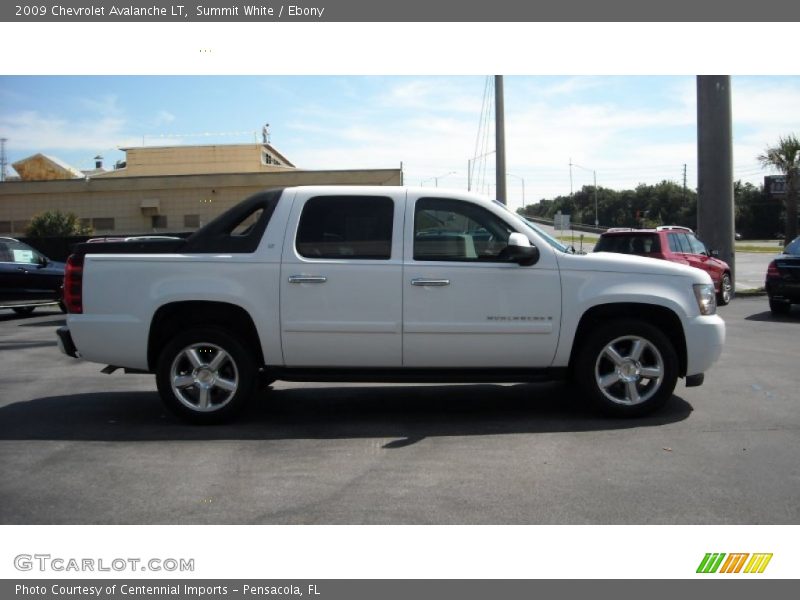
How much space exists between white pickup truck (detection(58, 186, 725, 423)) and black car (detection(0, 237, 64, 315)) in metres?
10.9

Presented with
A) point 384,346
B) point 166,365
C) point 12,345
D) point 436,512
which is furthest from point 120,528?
point 12,345

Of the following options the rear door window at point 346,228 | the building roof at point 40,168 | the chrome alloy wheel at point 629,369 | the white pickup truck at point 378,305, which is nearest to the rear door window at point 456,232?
the white pickup truck at point 378,305

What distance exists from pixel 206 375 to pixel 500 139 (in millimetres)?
18348

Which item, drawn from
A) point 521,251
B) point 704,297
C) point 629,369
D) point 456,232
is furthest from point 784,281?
point 456,232

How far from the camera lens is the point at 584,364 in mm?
6398

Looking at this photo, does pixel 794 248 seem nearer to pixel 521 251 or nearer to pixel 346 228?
pixel 521 251

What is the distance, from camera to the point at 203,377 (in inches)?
252

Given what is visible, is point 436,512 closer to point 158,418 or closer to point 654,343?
point 654,343

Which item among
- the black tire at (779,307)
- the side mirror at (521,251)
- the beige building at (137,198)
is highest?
the beige building at (137,198)

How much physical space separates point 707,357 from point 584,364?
1.04 meters

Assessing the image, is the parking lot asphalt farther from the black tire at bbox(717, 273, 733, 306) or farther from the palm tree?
the palm tree

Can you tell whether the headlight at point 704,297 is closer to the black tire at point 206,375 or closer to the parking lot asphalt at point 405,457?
the parking lot asphalt at point 405,457

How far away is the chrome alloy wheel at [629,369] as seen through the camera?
252 inches

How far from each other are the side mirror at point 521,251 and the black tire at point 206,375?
2287 mm
